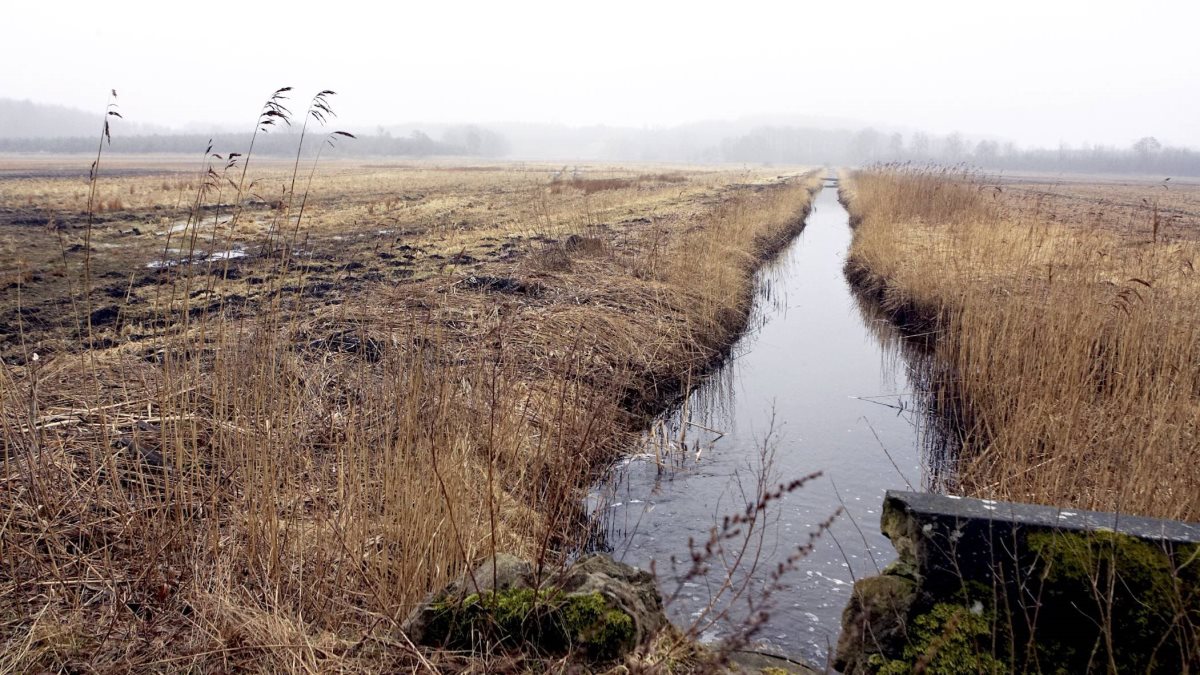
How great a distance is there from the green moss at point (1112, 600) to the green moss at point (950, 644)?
15cm

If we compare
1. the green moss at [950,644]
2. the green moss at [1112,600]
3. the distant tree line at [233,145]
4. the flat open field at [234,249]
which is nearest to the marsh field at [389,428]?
the flat open field at [234,249]

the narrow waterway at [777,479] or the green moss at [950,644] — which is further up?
the green moss at [950,644]

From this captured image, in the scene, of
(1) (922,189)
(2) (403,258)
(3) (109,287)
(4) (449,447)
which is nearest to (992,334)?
(4) (449,447)

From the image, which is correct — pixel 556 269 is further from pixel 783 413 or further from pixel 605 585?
pixel 605 585

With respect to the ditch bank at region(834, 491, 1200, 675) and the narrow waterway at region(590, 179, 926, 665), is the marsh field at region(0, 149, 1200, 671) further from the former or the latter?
the ditch bank at region(834, 491, 1200, 675)

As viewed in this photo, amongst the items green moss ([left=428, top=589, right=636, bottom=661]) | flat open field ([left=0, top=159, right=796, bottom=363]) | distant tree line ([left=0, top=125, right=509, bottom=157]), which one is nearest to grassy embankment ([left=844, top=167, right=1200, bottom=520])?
green moss ([left=428, top=589, right=636, bottom=661])

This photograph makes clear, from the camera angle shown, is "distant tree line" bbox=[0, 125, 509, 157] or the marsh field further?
"distant tree line" bbox=[0, 125, 509, 157]

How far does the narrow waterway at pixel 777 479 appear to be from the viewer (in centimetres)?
402

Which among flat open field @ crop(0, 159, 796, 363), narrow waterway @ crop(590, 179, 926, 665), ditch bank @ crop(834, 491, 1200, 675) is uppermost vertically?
flat open field @ crop(0, 159, 796, 363)

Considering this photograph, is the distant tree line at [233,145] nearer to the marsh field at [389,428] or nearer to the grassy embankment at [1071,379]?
the marsh field at [389,428]

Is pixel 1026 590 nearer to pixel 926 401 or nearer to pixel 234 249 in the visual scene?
pixel 926 401

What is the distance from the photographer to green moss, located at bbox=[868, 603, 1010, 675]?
2.32 meters

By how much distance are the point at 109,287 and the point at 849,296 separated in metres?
10.7

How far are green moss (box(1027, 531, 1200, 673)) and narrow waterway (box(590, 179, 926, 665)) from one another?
0.75 metres
